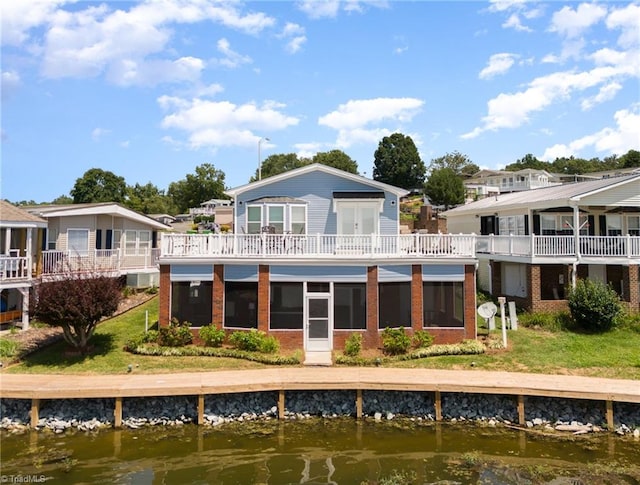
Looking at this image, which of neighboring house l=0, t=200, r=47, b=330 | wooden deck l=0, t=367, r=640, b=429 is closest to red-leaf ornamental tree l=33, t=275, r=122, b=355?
wooden deck l=0, t=367, r=640, b=429

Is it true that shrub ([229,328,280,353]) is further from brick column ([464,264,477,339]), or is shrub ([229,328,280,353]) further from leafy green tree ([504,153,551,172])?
leafy green tree ([504,153,551,172])

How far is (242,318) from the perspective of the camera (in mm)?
16828

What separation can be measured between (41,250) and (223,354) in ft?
34.5

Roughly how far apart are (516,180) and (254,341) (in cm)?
6675

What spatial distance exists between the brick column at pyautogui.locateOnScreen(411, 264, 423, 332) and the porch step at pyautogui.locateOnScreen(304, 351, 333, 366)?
341 cm

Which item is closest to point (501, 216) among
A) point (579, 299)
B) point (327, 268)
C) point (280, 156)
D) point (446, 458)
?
point (579, 299)

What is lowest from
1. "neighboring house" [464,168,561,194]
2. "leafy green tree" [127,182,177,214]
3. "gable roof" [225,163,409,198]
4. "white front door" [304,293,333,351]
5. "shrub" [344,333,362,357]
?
"shrub" [344,333,362,357]

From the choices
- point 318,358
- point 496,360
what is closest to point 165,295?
point 318,358

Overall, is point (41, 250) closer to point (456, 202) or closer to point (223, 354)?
point (223, 354)

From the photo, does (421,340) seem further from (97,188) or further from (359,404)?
(97,188)

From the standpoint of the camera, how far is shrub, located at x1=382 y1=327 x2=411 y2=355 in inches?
628

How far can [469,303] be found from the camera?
55.6 feet

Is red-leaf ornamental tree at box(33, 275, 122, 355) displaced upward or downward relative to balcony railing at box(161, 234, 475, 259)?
downward

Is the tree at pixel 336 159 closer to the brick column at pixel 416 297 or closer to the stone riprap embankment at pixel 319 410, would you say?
the brick column at pixel 416 297
